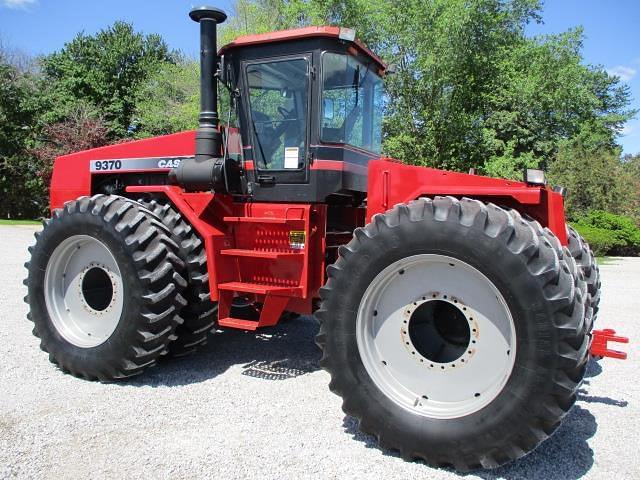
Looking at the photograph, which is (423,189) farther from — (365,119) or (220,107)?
(220,107)

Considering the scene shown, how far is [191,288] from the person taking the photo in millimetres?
4613

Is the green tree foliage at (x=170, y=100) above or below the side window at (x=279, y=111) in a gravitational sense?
above

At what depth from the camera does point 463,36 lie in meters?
18.9

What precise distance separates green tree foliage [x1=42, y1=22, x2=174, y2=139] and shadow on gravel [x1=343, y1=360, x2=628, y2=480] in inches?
1183

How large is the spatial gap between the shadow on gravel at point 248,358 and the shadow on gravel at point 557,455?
4.24 feet

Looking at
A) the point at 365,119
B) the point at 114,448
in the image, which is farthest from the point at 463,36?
the point at 114,448

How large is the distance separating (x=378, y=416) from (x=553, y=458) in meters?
1.11

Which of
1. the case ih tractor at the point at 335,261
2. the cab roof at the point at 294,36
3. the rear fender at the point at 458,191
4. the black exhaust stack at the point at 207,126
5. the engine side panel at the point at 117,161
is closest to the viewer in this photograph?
the case ih tractor at the point at 335,261

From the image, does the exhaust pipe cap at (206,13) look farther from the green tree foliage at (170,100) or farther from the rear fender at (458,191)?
the green tree foliage at (170,100)

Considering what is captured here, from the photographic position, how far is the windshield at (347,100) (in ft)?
14.5

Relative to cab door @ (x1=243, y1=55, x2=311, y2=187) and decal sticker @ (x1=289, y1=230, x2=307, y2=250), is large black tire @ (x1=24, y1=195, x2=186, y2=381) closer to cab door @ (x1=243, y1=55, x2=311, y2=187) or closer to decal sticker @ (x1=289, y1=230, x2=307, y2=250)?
decal sticker @ (x1=289, y1=230, x2=307, y2=250)

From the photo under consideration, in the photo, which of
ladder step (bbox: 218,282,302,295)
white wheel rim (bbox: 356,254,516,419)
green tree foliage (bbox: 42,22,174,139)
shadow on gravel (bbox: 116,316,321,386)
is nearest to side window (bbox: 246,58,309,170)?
ladder step (bbox: 218,282,302,295)

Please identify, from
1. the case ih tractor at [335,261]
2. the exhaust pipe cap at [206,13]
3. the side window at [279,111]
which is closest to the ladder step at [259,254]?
the case ih tractor at [335,261]

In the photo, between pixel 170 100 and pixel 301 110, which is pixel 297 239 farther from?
→ pixel 170 100
